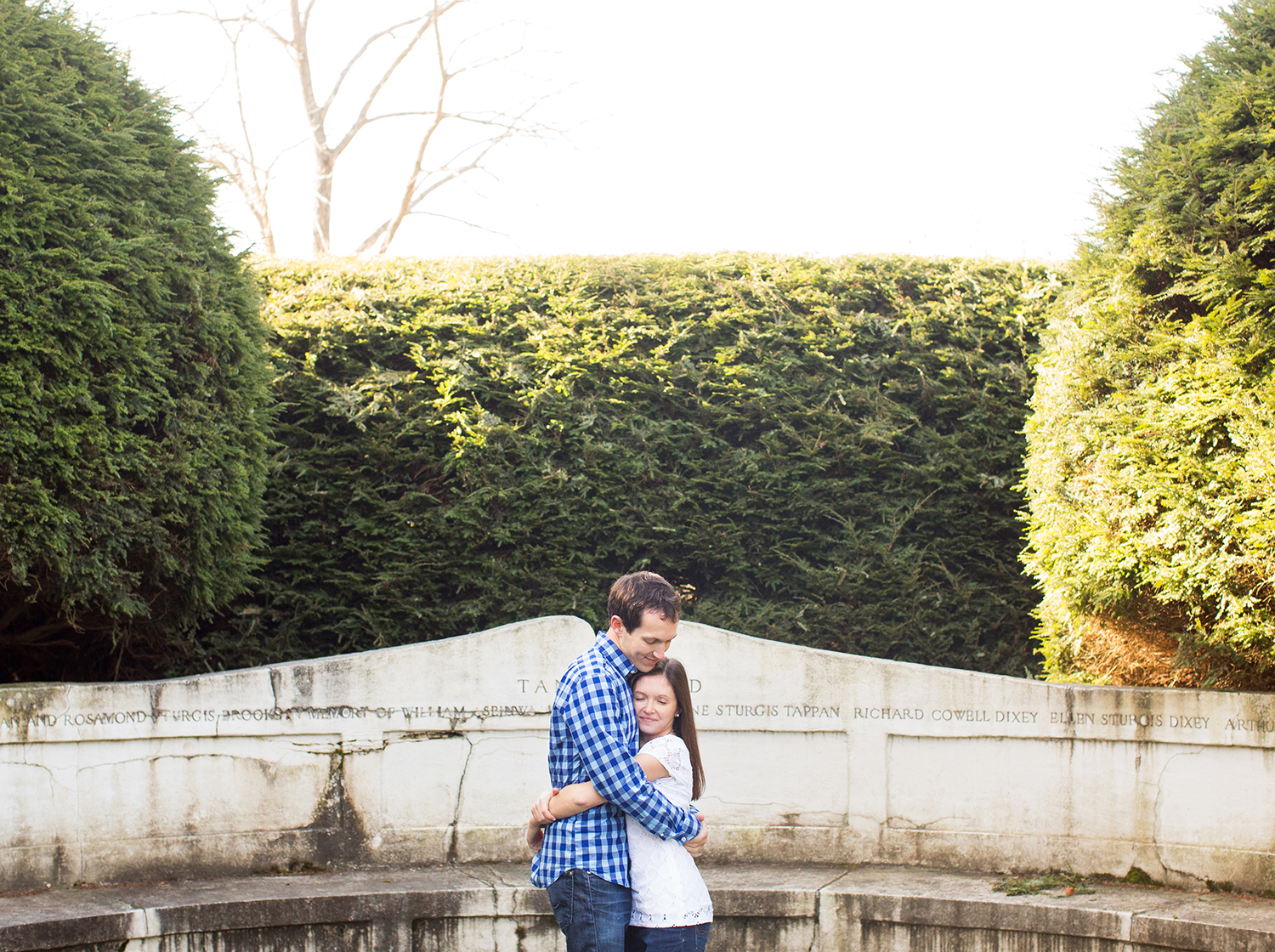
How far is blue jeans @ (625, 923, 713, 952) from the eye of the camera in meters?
2.74

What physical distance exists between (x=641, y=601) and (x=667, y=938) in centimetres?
91

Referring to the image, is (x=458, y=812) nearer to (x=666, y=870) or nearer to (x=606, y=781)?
(x=666, y=870)

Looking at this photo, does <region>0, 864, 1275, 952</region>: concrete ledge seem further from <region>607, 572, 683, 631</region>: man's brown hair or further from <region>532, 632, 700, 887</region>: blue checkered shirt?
<region>607, 572, 683, 631</region>: man's brown hair

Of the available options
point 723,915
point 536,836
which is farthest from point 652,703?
point 723,915

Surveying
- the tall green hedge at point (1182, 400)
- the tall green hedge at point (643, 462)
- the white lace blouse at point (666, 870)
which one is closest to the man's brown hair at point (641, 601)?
the white lace blouse at point (666, 870)

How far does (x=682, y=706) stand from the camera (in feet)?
9.53

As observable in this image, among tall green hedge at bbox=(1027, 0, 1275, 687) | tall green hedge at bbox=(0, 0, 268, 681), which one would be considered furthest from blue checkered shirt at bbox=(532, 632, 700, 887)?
tall green hedge at bbox=(1027, 0, 1275, 687)

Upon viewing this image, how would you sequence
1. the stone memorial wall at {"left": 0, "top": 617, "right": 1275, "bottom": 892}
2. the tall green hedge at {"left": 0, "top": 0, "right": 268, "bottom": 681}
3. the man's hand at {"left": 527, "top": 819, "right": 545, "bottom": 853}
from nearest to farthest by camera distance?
the man's hand at {"left": 527, "top": 819, "right": 545, "bottom": 853}, the tall green hedge at {"left": 0, "top": 0, "right": 268, "bottom": 681}, the stone memorial wall at {"left": 0, "top": 617, "right": 1275, "bottom": 892}

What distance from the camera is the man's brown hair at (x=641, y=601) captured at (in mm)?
2816

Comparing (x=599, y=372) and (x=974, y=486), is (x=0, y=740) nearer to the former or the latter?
(x=599, y=372)

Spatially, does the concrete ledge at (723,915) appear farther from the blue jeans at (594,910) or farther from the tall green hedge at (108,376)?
the blue jeans at (594,910)

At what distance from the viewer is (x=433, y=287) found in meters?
6.51

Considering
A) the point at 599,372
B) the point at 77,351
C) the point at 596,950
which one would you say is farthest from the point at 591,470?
the point at 596,950

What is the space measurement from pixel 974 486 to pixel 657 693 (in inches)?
160
